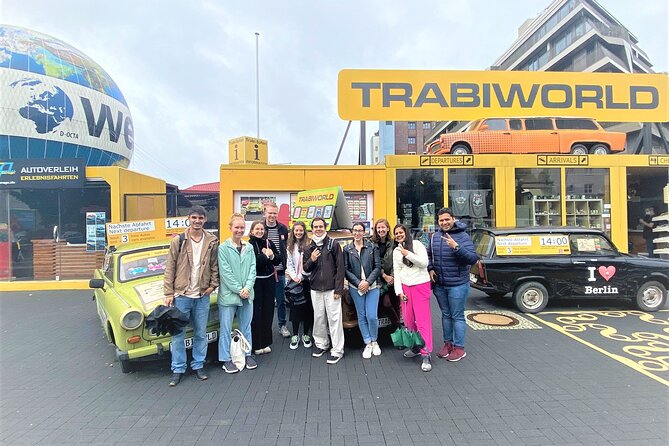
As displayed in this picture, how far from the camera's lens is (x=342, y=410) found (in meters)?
3.41

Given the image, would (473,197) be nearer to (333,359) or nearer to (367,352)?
(367,352)

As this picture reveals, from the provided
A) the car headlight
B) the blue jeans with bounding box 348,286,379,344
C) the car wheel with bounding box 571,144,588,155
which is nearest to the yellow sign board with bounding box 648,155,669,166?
the car wheel with bounding box 571,144,588,155

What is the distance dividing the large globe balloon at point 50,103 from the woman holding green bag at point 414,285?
17099 mm

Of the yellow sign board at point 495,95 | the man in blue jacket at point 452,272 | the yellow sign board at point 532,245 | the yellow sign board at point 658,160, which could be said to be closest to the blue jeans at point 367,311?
the man in blue jacket at point 452,272

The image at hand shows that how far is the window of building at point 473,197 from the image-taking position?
10445mm

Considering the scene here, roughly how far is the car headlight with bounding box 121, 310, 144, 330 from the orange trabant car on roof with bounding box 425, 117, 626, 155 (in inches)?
368

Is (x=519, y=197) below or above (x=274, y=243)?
above

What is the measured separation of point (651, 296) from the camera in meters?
6.77

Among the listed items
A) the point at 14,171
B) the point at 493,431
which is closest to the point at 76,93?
the point at 14,171

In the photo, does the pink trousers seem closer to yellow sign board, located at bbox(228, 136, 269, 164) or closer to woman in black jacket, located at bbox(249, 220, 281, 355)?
woman in black jacket, located at bbox(249, 220, 281, 355)

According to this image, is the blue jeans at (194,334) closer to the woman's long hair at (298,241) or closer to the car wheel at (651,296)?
the woman's long hair at (298,241)

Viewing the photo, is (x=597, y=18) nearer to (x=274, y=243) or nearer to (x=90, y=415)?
(x=274, y=243)

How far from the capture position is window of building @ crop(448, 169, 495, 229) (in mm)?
10445

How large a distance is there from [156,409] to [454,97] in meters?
10.9
